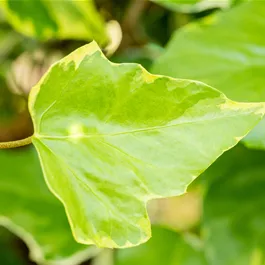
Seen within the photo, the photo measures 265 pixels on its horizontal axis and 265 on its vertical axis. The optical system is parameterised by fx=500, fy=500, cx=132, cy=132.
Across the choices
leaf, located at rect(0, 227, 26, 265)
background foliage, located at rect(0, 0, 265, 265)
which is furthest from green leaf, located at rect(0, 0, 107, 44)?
leaf, located at rect(0, 227, 26, 265)

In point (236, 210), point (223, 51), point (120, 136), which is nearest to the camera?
point (120, 136)

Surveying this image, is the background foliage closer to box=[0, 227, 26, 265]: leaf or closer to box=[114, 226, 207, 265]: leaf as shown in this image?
box=[114, 226, 207, 265]: leaf

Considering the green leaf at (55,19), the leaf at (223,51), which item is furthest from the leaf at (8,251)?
the leaf at (223,51)

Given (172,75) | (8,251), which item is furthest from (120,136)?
(8,251)

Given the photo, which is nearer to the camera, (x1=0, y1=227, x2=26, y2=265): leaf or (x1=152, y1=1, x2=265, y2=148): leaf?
(x1=152, y1=1, x2=265, y2=148): leaf

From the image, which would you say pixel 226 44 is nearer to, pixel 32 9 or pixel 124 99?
pixel 124 99

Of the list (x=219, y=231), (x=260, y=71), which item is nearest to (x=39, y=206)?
(x=219, y=231)

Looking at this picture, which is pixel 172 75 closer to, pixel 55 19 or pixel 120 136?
pixel 120 136

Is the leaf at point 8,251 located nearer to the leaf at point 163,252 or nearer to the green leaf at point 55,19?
the leaf at point 163,252
